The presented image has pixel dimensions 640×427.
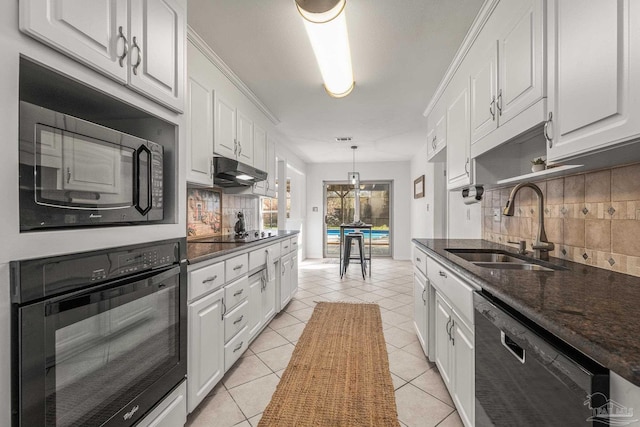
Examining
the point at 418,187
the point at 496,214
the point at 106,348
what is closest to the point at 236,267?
the point at 106,348

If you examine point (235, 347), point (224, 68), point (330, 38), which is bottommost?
point (235, 347)

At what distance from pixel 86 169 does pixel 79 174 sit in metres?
0.04

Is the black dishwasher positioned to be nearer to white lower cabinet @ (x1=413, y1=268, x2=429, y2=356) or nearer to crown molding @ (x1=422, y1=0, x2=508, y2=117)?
white lower cabinet @ (x1=413, y1=268, x2=429, y2=356)

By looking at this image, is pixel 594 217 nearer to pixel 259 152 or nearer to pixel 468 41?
pixel 468 41

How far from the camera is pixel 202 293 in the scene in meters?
1.60

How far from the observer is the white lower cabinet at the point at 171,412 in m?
1.16

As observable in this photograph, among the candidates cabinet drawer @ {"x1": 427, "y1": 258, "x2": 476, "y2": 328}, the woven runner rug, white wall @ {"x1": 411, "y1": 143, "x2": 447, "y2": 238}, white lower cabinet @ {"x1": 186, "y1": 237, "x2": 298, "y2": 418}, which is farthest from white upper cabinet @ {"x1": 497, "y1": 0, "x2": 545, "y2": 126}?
white wall @ {"x1": 411, "y1": 143, "x2": 447, "y2": 238}

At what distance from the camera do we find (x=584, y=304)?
0.82 m

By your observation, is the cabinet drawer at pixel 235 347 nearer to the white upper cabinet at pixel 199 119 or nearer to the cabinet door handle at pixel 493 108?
the white upper cabinet at pixel 199 119

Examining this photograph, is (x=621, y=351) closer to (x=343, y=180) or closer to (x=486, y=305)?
(x=486, y=305)

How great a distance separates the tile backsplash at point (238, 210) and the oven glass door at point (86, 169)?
2001 millimetres

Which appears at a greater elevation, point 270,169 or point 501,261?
point 270,169

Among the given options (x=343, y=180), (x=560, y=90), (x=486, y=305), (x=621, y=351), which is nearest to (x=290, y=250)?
(x=486, y=305)

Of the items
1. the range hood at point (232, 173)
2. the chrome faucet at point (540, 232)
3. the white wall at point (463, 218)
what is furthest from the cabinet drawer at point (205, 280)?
the white wall at point (463, 218)
